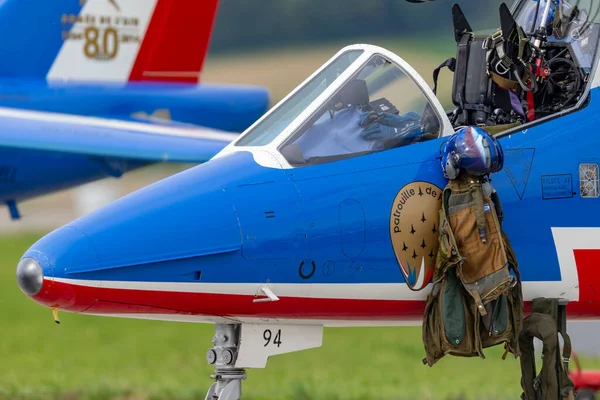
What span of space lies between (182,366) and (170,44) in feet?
14.8

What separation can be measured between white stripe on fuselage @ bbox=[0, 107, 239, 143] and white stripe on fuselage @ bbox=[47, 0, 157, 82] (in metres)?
0.94

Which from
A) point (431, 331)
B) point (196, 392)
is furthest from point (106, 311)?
point (196, 392)

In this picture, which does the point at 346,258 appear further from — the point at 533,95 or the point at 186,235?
the point at 533,95

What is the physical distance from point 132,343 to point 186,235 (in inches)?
464

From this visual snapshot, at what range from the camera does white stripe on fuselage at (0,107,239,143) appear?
1416cm

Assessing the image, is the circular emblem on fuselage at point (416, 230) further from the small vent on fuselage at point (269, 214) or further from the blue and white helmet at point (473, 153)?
the small vent on fuselage at point (269, 214)

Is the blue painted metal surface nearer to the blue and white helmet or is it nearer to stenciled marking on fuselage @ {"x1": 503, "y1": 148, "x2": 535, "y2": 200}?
stenciled marking on fuselage @ {"x1": 503, "y1": 148, "x2": 535, "y2": 200}

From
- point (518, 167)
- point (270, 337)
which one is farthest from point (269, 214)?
point (518, 167)

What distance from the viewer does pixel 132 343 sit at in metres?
16.6

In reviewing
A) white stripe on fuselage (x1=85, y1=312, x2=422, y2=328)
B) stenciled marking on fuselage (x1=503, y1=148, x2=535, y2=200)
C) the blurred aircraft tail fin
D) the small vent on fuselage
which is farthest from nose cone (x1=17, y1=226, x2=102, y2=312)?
the blurred aircraft tail fin

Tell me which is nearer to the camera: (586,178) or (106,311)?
(106,311)

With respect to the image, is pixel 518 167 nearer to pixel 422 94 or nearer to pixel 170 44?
pixel 422 94

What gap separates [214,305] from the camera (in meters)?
5.23

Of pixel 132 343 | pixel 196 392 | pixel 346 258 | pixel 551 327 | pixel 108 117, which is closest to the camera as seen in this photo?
pixel 346 258
